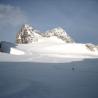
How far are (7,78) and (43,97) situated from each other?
89.8 inches

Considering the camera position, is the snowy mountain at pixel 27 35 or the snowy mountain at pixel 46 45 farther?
the snowy mountain at pixel 27 35

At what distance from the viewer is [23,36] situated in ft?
140

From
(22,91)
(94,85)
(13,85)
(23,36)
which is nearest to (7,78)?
(13,85)

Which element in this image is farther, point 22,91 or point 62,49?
point 62,49

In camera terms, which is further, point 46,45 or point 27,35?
point 27,35

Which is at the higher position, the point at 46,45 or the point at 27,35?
the point at 27,35

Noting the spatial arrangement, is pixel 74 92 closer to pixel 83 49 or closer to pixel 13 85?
pixel 13 85

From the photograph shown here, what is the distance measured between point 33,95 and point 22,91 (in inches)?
18.1

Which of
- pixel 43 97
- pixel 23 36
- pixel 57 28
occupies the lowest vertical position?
pixel 43 97

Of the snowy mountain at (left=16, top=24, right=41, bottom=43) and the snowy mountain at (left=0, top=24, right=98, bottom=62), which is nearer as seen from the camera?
the snowy mountain at (left=0, top=24, right=98, bottom=62)

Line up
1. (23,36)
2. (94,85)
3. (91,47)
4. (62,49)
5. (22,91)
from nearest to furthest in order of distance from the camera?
1. (22,91)
2. (94,85)
3. (62,49)
4. (91,47)
5. (23,36)

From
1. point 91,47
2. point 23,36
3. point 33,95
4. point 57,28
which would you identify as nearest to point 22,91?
point 33,95

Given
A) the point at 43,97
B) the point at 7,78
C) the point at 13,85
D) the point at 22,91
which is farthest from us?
the point at 7,78

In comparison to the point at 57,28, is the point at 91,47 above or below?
below
